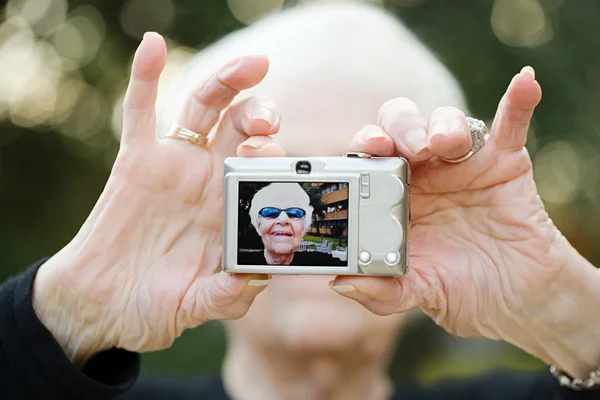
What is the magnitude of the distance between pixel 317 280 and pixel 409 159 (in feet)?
2.39

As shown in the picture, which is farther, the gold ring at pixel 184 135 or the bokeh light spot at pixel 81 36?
the bokeh light spot at pixel 81 36

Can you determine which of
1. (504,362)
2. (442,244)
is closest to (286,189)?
(442,244)

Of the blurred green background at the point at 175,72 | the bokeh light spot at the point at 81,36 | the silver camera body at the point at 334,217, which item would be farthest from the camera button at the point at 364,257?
the bokeh light spot at the point at 81,36

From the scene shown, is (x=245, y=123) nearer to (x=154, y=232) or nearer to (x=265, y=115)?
(x=265, y=115)

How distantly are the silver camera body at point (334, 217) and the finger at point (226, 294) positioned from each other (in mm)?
42

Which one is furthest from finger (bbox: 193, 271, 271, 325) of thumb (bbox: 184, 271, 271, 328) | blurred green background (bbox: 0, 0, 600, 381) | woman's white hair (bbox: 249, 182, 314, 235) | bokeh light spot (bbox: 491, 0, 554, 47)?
bokeh light spot (bbox: 491, 0, 554, 47)

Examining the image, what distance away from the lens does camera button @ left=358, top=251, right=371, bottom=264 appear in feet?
4.67

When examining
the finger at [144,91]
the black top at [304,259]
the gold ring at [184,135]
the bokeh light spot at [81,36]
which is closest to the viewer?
the black top at [304,259]

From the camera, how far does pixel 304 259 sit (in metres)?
1.41

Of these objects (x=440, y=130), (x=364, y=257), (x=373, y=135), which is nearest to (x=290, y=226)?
(x=364, y=257)

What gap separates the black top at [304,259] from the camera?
141cm

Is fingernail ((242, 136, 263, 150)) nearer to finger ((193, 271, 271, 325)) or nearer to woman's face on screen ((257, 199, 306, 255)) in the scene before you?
woman's face on screen ((257, 199, 306, 255))

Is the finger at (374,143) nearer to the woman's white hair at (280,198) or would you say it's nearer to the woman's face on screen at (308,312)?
the woman's white hair at (280,198)

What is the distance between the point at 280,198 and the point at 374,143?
0.80ft
